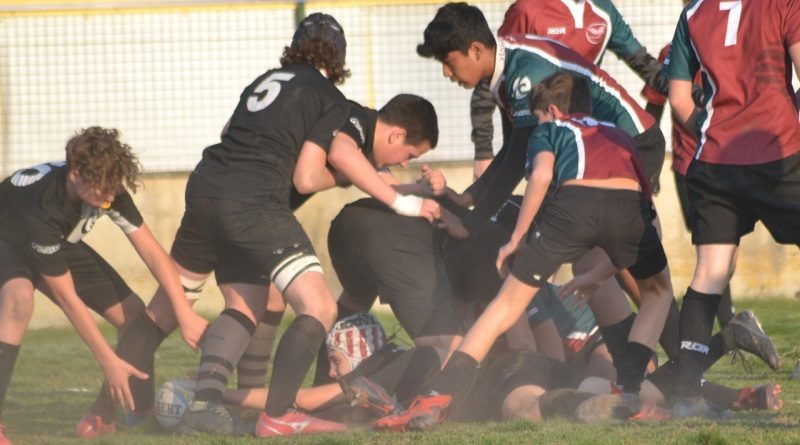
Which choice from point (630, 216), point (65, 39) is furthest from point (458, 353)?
point (65, 39)

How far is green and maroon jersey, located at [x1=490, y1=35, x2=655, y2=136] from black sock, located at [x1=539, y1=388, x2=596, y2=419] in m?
1.47

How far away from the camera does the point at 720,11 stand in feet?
19.1

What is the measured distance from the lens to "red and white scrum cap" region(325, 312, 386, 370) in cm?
671

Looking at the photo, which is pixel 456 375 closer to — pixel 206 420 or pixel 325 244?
pixel 206 420

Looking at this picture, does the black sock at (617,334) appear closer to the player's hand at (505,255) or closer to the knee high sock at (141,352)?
the player's hand at (505,255)

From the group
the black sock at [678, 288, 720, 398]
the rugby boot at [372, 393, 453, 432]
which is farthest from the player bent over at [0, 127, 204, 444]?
the black sock at [678, 288, 720, 398]

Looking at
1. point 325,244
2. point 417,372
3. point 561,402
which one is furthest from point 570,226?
point 325,244

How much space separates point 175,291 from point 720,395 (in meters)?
2.55

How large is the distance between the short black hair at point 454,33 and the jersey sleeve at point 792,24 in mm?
1641

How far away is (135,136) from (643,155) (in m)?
5.83

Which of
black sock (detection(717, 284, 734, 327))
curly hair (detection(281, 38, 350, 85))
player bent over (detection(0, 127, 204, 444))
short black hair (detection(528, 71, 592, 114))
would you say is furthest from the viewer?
black sock (detection(717, 284, 734, 327))

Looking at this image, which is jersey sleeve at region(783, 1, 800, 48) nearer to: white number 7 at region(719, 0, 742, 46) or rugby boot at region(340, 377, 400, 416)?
white number 7 at region(719, 0, 742, 46)

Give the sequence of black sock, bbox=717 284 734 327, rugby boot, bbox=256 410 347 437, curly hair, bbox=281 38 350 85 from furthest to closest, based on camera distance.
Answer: black sock, bbox=717 284 734 327
curly hair, bbox=281 38 350 85
rugby boot, bbox=256 410 347 437

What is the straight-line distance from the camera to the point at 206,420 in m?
6.22
